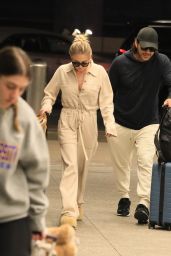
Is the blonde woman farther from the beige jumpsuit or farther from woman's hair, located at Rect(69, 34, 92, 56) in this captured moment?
woman's hair, located at Rect(69, 34, 92, 56)

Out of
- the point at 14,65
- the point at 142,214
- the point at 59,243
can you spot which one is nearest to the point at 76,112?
the point at 142,214

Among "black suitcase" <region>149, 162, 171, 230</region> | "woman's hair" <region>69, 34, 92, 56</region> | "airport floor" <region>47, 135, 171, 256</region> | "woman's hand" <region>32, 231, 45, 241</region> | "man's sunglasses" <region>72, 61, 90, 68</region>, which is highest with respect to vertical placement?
"woman's hair" <region>69, 34, 92, 56</region>

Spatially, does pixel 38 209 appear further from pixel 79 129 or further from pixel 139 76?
pixel 139 76

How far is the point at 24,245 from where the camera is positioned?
4449 millimetres

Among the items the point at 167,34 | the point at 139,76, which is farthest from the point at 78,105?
the point at 167,34

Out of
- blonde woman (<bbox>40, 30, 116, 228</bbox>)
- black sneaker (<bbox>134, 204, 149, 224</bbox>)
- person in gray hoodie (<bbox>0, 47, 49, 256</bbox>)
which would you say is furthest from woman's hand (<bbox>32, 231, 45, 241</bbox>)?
black sneaker (<bbox>134, 204, 149, 224</bbox>)

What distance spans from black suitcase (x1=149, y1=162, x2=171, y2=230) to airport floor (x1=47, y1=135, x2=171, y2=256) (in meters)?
0.11

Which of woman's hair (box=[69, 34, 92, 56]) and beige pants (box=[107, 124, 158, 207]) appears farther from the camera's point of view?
beige pants (box=[107, 124, 158, 207])

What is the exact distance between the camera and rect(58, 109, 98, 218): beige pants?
8438mm

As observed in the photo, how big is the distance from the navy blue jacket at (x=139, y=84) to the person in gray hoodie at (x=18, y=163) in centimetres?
458

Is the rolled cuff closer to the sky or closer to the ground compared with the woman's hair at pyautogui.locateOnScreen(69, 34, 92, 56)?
closer to the ground

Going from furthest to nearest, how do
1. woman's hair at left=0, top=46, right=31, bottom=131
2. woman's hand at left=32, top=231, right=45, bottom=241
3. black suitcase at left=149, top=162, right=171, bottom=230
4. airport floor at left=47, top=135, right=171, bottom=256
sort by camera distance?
black suitcase at left=149, top=162, right=171, bottom=230 → airport floor at left=47, top=135, right=171, bottom=256 → woman's hand at left=32, top=231, right=45, bottom=241 → woman's hair at left=0, top=46, right=31, bottom=131

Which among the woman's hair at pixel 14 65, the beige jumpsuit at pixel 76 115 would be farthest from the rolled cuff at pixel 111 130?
the woman's hair at pixel 14 65

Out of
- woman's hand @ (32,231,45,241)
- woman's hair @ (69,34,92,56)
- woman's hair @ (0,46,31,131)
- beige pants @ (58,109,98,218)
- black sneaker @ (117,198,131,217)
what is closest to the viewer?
woman's hair @ (0,46,31,131)
